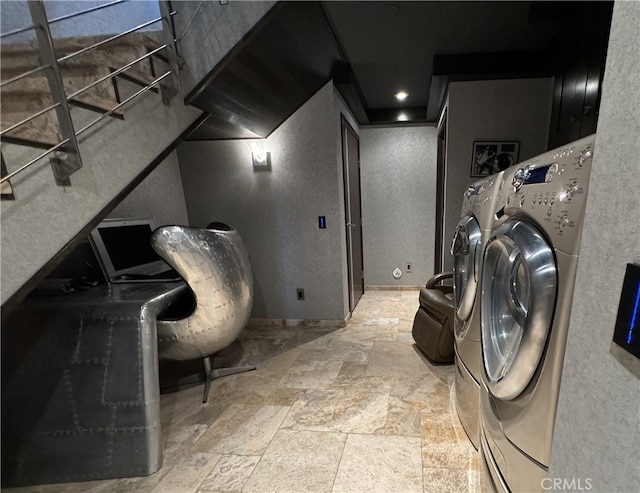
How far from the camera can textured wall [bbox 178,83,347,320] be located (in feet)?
8.47

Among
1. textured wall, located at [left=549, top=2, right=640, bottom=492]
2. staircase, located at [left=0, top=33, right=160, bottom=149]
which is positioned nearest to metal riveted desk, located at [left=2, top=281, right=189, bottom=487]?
staircase, located at [left=0, top=33, right=160, bottom=149]

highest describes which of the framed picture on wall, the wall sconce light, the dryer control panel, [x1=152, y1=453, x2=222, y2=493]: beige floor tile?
the wall sconce light

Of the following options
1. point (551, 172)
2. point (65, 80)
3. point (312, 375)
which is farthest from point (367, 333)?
point (65, 80)

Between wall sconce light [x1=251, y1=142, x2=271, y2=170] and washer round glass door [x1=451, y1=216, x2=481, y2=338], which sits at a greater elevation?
wall sconce light [x1=251, y1=142, x2=271, y2=170]

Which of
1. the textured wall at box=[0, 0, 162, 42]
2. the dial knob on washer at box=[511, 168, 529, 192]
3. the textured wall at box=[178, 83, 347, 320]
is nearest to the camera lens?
the dial knob on washer at box=[511, 168, 529, 192]

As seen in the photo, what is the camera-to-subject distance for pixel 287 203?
107 inches

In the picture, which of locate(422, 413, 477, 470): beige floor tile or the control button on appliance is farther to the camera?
locate(422, 413, 477, 470): beige floor tile

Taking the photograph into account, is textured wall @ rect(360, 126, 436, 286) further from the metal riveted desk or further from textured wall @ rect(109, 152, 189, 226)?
the metal riveted desk

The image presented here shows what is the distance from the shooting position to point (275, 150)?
264cm

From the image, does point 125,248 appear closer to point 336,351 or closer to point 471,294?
point 336,351

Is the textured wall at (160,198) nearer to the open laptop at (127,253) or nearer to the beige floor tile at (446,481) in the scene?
the open laptop at (127,253)

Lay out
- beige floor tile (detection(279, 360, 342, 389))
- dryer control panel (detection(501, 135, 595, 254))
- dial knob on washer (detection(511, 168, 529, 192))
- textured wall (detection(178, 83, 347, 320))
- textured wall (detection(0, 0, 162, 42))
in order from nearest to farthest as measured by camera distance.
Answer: dryer control panel (detection(501, 135, 595, 254)) → dial knob on washer (detection(511, 168, 529, 192)) → textured wall (detection(0, 0, 162, 42)) → beige floor tile (detection(279, 360, 342, 389)) → textured wall (detection(178, 83, 347, 320))

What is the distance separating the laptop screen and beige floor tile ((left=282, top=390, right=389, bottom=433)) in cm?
140

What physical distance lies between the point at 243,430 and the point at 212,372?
0.62 m
